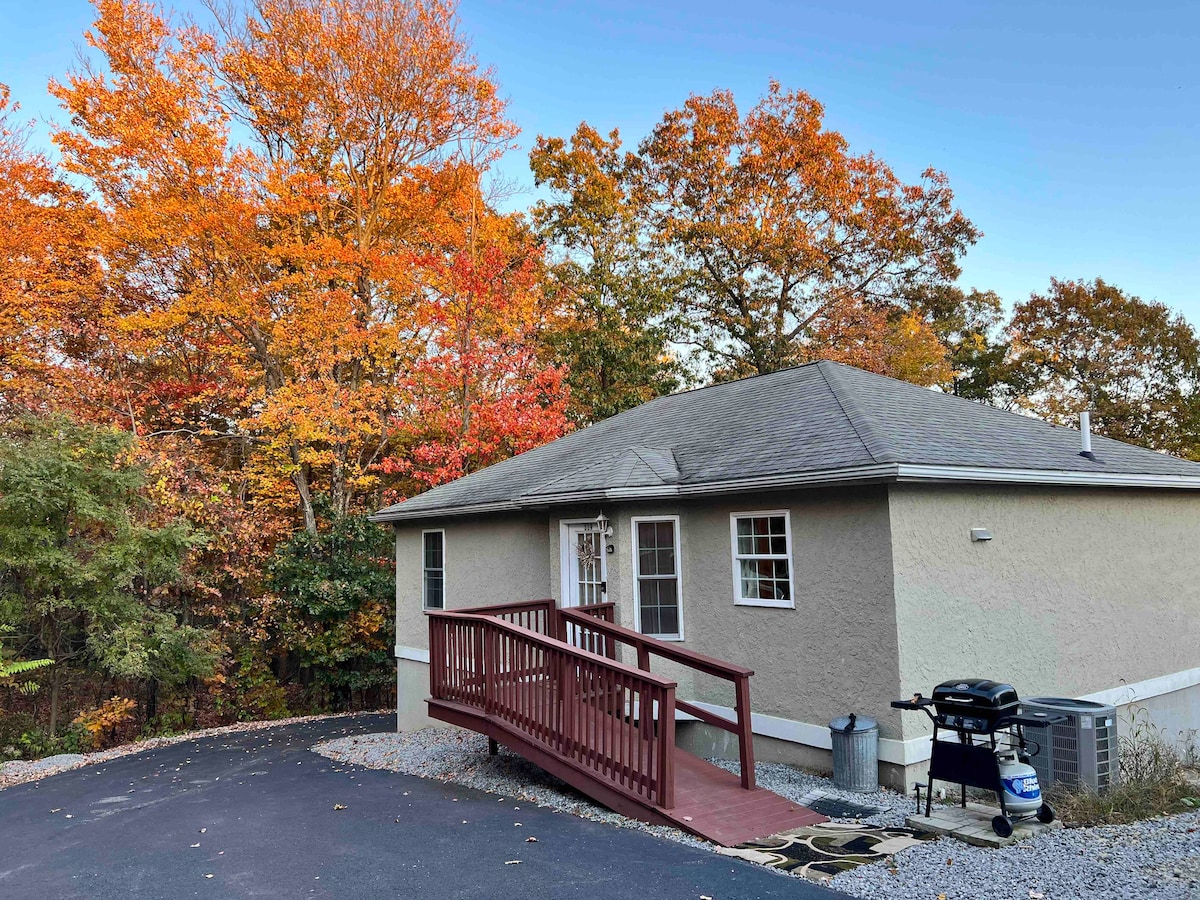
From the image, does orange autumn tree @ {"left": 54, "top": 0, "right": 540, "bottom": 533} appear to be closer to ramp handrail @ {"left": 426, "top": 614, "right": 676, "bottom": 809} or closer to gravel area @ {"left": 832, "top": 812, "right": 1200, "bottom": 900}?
ramp handrail @ {"left": 426, "top": 614, "right": 676, "bottom": 809}

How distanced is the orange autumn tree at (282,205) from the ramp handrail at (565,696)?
10.7m

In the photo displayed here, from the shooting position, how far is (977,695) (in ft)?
19.0

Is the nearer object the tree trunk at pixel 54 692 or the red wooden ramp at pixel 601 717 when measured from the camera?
the red wooden ramp at pixel 601 717

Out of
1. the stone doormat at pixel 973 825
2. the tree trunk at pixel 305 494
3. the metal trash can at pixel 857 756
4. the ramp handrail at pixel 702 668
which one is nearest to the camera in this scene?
the stone doormat at pixel 973 825

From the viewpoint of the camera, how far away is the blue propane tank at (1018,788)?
5590mm

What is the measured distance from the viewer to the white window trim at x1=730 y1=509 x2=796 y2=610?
8.16 metres

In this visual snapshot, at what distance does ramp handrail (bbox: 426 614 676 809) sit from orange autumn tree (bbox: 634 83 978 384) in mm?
19203

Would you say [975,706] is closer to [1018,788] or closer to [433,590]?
[1018,788]

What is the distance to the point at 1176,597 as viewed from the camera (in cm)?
1087

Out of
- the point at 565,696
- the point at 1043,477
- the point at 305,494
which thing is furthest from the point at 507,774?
the point at 305,494

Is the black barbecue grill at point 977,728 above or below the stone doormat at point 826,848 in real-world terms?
above

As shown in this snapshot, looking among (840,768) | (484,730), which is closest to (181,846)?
(484,730)

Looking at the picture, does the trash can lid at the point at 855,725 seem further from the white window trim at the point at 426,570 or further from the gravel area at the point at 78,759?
the gravel area at the point at 78,759

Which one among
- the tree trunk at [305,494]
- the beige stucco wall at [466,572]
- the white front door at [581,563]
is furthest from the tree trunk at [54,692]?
the white front door at [581,563]
